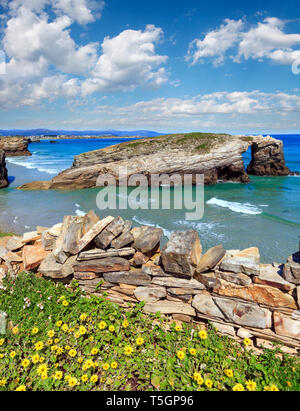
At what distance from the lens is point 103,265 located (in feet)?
16.8

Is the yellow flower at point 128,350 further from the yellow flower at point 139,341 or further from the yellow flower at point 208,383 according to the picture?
the yellow flower at point 208,383

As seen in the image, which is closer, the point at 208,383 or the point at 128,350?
the point at 208,383

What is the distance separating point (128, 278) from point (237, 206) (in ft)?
59.5

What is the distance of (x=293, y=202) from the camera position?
22688 mm

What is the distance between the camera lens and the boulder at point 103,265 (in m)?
5.05

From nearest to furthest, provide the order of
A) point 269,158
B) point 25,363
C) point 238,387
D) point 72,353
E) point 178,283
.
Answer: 1. point 238,387
2. point 25,363
3. point 72,353
4. point 178,283
5. point 269,158

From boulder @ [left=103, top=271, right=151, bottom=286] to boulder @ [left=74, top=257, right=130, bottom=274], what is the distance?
0.11 meters

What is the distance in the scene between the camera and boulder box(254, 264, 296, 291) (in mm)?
4188

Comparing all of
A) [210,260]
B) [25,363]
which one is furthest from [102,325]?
[210,260]

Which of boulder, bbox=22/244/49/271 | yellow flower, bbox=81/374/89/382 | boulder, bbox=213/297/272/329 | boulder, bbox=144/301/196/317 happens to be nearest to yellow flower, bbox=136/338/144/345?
boulder, bbox=144/301/196/317

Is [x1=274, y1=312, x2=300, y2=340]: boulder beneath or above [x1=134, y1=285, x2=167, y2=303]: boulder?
beneath

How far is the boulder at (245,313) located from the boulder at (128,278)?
57.4 inches

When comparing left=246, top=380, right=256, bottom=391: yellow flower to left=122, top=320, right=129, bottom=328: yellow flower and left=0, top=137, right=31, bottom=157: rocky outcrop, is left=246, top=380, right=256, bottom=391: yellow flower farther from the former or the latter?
left=0, top=137, right=31, bottom=157: rocky outcrop

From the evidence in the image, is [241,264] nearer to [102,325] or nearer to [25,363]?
[102,325]
